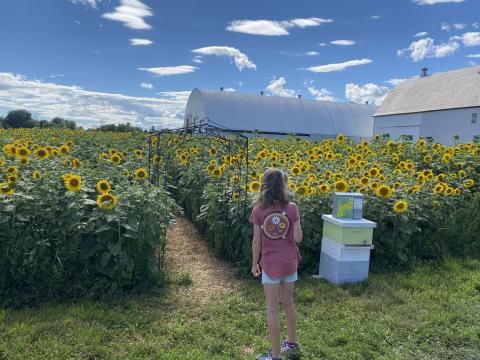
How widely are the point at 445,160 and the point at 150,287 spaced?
635cm

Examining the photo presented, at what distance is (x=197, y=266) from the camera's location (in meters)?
5.46

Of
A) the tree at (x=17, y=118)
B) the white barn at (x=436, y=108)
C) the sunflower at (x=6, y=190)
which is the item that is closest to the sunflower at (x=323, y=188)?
the sunflower at (x=6, y=190)

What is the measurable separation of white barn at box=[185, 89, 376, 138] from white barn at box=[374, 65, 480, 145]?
367cm

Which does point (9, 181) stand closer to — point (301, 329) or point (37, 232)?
point (37, 232)

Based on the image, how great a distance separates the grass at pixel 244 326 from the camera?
3334 millimetres

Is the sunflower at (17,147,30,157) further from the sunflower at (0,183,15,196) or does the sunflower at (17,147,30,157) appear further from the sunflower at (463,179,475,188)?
the sunflower at (463,179,475,188)

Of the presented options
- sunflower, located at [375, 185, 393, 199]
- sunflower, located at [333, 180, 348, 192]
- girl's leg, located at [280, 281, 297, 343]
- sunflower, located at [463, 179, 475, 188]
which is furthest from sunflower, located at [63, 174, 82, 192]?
sunflower, located at [463, 179, 475, 188]

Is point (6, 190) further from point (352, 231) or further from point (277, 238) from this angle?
point (352, 231)

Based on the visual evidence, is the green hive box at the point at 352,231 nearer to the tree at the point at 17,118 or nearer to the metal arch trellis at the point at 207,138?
the metal arch trellis at the point at 207,138

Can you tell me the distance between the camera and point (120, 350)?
130 inches

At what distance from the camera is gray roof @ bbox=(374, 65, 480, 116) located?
27.6m

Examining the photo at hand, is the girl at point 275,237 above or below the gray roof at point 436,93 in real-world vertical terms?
below

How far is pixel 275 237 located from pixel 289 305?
0.58 m

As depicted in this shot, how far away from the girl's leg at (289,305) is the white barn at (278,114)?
28553 mm
